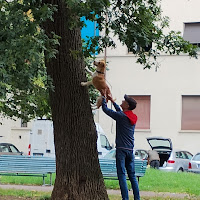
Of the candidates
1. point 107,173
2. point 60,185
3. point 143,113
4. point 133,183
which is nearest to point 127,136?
point 133,183

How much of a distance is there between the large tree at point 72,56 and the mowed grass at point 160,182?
4.45 meters

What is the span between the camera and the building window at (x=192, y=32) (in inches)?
1378

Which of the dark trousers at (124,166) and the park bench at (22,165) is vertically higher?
the dark trousers at (124,166)

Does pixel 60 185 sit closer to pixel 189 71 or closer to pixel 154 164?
pixel 154 164

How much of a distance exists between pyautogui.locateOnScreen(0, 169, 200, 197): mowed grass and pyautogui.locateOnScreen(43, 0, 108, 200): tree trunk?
14.6 feet

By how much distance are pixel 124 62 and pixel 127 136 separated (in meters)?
25.8

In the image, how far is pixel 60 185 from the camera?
11383 mm

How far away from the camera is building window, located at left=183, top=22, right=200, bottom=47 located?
35.0m

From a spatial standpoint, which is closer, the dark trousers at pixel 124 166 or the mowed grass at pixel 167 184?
the dark trousers at pixel 124 166

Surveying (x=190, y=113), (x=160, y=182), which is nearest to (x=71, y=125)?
(x=160, y=182)

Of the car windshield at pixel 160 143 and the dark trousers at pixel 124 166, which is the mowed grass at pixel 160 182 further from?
the car windshield at pixel 160 143

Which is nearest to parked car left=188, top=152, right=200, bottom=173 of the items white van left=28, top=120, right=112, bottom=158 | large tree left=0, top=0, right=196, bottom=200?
white van left=28, top=120, right=112, bottom=158

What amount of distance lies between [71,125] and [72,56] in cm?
117

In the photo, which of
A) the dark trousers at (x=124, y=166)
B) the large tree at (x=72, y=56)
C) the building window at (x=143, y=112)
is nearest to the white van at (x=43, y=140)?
the building window at (x=143, y=112)
